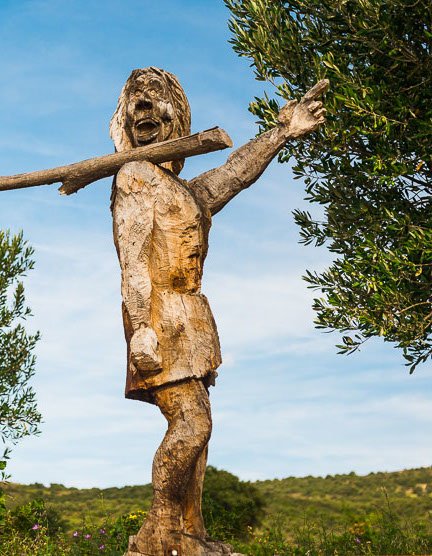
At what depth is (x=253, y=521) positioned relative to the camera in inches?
730

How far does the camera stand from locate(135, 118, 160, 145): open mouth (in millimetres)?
8641

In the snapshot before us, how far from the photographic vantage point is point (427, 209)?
12688 mm

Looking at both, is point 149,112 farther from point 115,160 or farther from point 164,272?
point 164,272

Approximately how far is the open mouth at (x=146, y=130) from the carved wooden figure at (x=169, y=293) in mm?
11

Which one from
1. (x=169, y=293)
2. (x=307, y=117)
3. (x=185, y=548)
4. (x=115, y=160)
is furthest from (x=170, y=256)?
(x=185, y=548)

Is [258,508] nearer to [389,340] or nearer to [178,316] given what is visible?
[389,340]

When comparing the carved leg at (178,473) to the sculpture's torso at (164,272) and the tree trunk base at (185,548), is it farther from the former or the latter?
the sculpture's torso at (164,272)

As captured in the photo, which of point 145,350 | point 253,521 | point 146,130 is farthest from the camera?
point 253,521

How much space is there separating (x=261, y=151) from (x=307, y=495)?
2676 cm

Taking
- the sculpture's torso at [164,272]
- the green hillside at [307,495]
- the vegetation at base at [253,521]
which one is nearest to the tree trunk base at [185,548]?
the sculpture's torso at [164,272]

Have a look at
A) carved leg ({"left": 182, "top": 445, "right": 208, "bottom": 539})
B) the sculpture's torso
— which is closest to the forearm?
the sculpture's torso

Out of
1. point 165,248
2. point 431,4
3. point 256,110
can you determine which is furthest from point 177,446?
point 431,4

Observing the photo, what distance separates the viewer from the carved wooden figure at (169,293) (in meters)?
7.41

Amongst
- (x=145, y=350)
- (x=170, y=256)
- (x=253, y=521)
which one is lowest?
(x=253, y=521)
